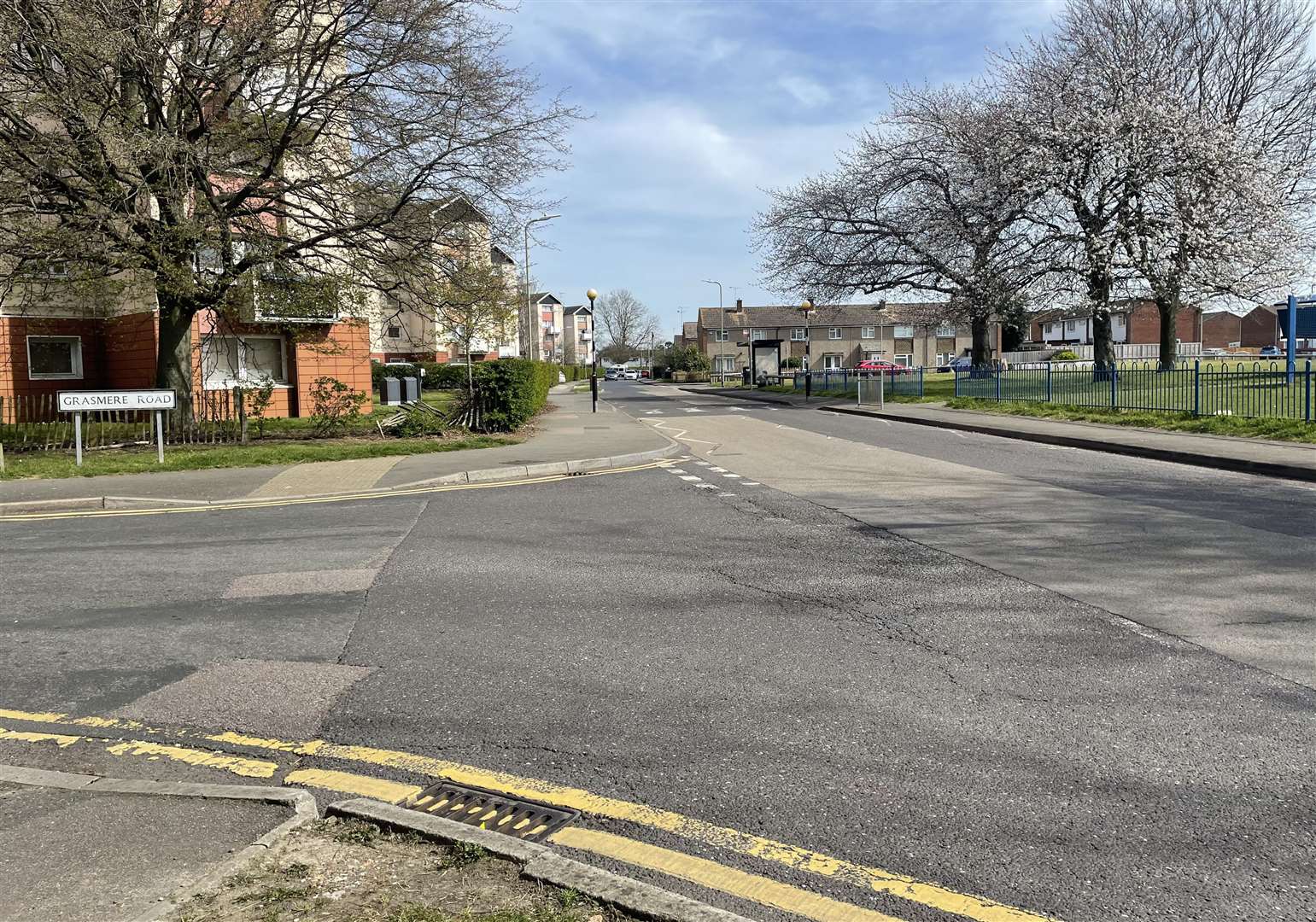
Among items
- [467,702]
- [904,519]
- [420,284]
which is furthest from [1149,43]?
[467,702]

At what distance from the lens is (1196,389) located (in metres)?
20.7

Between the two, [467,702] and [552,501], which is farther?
[552,501]

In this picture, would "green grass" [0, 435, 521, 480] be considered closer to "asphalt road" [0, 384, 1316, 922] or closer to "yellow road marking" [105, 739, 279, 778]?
"asphalt road" [0, 384, 1316, 922]

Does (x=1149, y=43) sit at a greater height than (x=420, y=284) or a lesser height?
greater

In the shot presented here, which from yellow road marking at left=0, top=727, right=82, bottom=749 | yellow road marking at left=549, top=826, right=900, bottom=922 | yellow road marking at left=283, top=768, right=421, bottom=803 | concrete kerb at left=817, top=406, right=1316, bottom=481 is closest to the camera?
yellow road marking at left=549, top=826, right=900, bottom=922

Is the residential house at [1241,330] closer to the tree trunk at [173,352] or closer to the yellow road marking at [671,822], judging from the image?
the tree trunk at [173,352]

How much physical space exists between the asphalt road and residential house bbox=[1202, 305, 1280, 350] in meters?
102

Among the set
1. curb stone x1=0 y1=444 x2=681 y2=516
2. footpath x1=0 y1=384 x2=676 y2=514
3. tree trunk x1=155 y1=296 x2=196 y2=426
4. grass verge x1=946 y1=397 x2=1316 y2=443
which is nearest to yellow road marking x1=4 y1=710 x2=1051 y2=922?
curb stone x1=0 y1=444 x2=681 y2=516

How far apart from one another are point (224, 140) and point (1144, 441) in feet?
58.9

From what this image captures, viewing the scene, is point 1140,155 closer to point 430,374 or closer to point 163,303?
point 163,303

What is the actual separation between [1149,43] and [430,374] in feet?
125

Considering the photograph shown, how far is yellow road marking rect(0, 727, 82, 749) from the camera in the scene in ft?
14.1

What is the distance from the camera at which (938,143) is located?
36.1 metres

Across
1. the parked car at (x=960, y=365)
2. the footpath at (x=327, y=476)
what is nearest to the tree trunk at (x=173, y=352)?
the footpath at (x=327, y=476)
